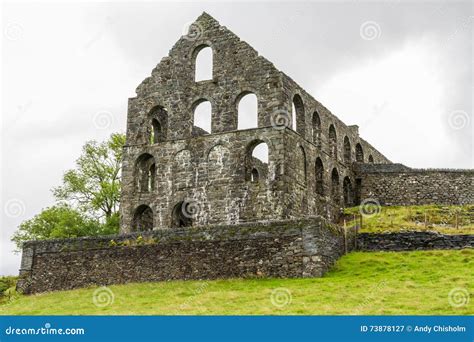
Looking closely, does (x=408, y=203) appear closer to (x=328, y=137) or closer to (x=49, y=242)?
(x=328, y=137)

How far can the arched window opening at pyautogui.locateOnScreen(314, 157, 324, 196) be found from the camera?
137 ft

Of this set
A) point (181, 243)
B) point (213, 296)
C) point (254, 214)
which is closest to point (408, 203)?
point (254, 214)

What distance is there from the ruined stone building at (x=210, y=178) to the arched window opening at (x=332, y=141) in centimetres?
8

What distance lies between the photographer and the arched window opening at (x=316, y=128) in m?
42.8

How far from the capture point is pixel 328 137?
44875 mm

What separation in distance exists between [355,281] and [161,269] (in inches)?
339
